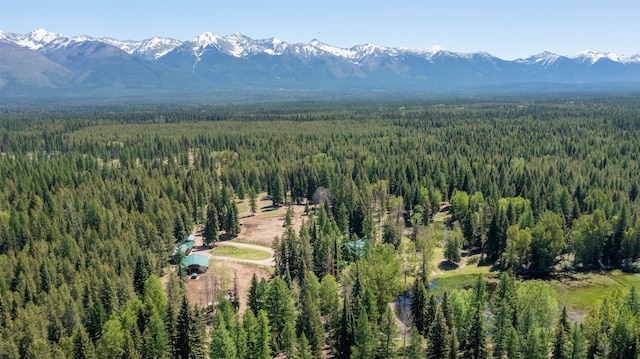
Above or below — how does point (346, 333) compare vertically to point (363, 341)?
below

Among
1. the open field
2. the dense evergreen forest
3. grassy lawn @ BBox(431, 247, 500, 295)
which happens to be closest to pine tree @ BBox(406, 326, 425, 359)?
the dense evergreen forest

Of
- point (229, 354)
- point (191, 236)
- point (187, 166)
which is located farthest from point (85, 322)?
point (187, 166)

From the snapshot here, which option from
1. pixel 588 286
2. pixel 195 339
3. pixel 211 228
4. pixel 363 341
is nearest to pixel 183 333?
pixel 195 339

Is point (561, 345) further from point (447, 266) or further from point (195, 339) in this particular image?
point (447, 266)

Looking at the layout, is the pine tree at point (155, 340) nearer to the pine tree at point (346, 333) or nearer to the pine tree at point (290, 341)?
the pine tree at point (290, 341)

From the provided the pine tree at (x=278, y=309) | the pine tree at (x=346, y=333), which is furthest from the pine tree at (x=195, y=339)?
the pine tree at (x=346, y=333)

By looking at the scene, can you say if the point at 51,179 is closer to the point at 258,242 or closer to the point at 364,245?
the point at 258,242
